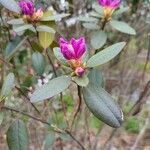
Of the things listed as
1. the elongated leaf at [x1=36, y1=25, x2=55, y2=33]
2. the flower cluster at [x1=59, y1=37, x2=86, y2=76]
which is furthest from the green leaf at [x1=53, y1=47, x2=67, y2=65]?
the elongated leaf at [x1=36, y1=25, x2=55, y2=33]

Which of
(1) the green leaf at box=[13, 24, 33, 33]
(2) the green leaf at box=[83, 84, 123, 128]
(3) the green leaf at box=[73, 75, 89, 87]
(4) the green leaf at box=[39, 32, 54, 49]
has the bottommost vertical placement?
(2) the green leaf at box=[83, 84, 123, 128]

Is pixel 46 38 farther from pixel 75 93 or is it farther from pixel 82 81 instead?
pixel 75 93

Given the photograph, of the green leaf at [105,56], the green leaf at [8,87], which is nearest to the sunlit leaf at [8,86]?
the green leaf at [8,87]

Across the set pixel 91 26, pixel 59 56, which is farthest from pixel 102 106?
pixel 91 26

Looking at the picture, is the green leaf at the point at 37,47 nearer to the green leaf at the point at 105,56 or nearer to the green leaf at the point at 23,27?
the green leaf at the point at 23,27

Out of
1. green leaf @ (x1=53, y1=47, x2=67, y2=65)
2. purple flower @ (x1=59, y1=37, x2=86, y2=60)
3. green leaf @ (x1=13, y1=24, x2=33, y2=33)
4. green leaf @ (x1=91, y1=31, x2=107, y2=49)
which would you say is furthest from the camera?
green leaf @ (x1=91, y1=31, x2=107, y2=49)

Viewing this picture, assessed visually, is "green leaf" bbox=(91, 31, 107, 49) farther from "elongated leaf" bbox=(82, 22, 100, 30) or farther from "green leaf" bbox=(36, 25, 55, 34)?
→ "green leaf" bbox=(36, 25, 55, 34)
